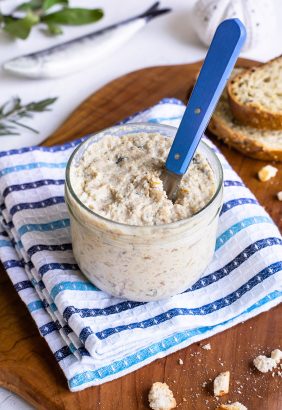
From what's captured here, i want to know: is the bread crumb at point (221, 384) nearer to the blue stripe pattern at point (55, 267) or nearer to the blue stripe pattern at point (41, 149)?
the blue stripe pattern at point (55, 267)

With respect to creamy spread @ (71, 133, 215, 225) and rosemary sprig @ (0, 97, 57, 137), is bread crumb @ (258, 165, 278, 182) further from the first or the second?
rosemary sprig @ (0, 97, 57, 137)

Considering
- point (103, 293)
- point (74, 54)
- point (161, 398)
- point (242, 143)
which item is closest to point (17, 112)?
point (74, 54)

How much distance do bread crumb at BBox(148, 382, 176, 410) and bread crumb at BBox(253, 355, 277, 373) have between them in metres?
0.26

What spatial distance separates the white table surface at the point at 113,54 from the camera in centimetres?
296

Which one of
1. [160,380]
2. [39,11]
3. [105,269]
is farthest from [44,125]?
[160,380]

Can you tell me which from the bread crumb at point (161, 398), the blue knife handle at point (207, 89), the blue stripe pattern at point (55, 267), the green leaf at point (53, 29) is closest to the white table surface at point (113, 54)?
the green leaf at point (53, 29)

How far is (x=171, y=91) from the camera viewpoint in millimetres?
2855

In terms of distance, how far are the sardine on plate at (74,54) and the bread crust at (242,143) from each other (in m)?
0.81

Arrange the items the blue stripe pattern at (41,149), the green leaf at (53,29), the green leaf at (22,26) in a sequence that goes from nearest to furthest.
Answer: the blue stripe pattern at (41,149)
the green leaf at (22,26)
the green leaf at (53,29)

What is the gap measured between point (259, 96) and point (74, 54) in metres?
0.92

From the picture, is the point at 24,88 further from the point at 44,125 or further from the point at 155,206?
the point at 155,206

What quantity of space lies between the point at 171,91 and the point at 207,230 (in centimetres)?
114

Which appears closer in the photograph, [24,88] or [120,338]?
[120,338]

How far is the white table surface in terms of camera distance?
296cm
